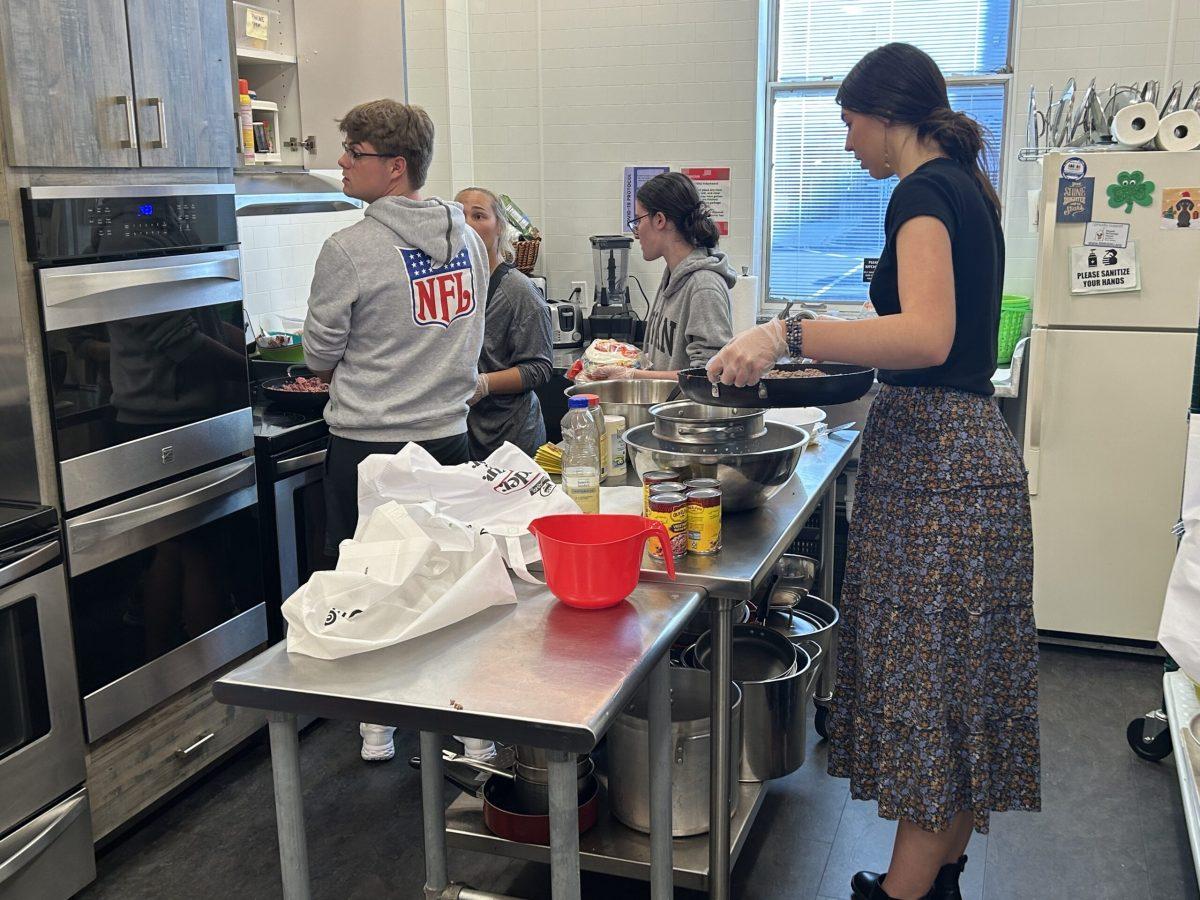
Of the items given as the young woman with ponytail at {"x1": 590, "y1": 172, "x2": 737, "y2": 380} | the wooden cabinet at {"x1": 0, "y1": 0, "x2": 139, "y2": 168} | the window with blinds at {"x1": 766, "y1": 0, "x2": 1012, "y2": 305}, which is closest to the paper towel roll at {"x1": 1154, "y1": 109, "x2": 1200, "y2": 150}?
the window with blinds at {"x1": 766, "y1": 0, "x2": 1012, "y2": 305}

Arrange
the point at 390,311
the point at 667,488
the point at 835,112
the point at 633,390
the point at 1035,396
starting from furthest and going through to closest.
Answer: the point at 835,112 < the point at 1035,396 < the point at 633,390 < the point at 390,311 < the point at 667,488

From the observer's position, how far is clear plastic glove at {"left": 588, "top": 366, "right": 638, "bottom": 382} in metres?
3.15

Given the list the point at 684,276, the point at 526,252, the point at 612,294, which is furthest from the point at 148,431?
the point at 612,294

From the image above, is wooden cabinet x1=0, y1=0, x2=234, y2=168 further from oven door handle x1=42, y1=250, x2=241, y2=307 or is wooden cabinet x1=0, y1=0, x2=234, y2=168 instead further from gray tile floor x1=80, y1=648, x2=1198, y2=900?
gray tile floor x1=80, y1=648, x2=1198, y2=900

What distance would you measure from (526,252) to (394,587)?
3697mm

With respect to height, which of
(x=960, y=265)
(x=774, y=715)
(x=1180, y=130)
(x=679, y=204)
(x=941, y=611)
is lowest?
(x=774, y=715)

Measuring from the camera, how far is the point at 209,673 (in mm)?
3119

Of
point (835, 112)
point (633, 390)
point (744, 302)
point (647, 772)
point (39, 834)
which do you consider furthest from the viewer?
point (835, 112)

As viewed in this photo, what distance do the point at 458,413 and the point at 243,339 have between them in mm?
655

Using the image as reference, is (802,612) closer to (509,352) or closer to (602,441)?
(602,441)

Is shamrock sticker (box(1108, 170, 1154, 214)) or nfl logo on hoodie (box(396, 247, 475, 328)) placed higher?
shamrock sticker (box(1108, 170, 1154, 214))

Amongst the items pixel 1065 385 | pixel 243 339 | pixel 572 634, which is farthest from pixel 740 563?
pixel 1065 385

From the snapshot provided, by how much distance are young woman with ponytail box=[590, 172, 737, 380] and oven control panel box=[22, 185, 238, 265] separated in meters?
1.20

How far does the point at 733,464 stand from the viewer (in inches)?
91.7
